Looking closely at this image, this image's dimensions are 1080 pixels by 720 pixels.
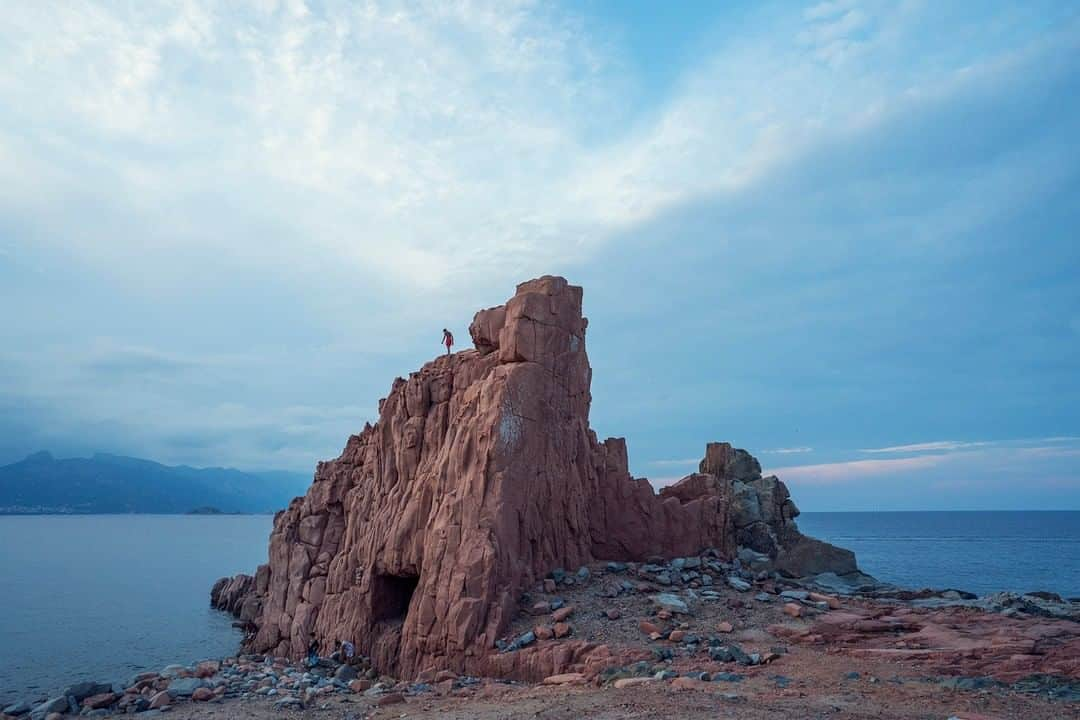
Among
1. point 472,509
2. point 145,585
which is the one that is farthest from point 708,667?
point 145,585

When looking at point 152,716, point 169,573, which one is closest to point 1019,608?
point 152,716

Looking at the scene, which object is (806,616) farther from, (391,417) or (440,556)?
(391,417)

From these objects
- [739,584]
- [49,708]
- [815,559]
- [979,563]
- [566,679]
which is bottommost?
[49,708]

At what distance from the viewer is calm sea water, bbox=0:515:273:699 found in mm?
35219

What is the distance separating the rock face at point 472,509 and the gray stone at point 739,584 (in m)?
3.54

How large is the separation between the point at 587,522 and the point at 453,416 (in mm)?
6533

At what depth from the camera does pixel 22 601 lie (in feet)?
194

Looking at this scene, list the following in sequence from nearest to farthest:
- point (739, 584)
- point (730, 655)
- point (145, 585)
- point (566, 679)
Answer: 1. point (566, 679)
2. point (730, 655)
3. point (739, 584)
4. point (145, 585)

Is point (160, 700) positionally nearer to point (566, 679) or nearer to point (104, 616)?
point (566, 679)

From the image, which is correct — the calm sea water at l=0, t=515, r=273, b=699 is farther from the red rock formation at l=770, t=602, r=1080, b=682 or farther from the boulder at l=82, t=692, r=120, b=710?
the red rock formation at l=770, t=602, r=1080, b=682

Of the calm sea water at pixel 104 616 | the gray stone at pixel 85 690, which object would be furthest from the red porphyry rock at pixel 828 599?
the calm sea water at pixel 104 616

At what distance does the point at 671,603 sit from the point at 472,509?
23.0ft

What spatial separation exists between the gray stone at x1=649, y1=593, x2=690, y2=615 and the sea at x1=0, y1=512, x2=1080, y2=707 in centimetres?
2280

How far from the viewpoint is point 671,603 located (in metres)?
24.0
